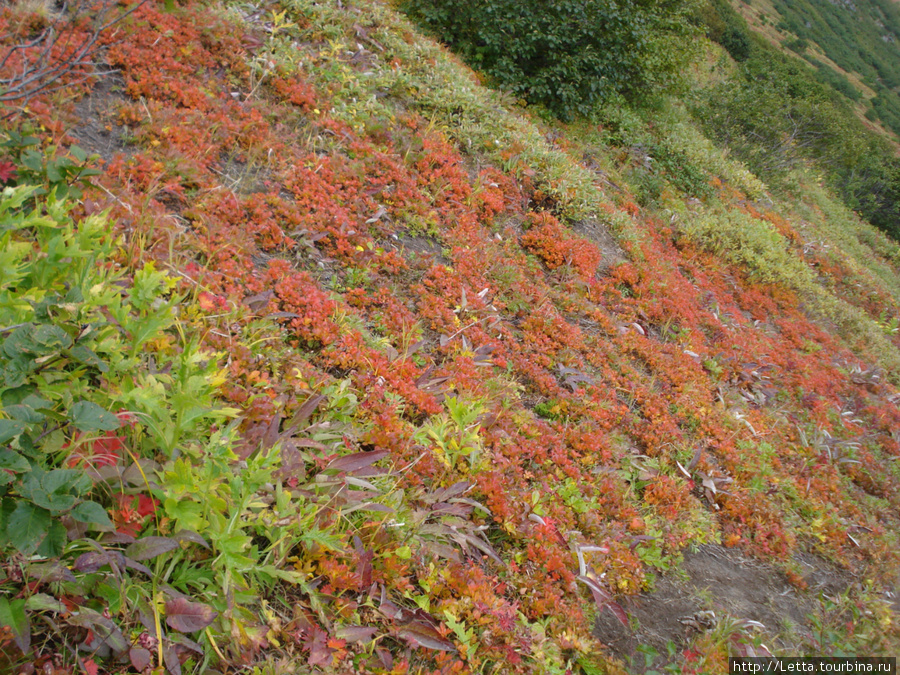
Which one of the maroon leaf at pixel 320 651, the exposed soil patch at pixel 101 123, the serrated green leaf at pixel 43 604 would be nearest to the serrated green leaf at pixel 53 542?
the serrated green leaf at pixel 43 604

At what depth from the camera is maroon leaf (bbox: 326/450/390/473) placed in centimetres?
303

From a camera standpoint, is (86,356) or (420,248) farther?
(420,248)

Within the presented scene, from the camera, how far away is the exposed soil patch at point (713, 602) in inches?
136

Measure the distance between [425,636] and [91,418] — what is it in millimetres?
1795

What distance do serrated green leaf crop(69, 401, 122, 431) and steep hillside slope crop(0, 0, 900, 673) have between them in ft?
0.07

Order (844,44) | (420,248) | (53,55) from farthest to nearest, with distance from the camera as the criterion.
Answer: (844,44), (420,248), (53,55)

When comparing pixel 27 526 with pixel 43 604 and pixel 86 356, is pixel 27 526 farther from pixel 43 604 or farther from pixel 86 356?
pixel 86 356

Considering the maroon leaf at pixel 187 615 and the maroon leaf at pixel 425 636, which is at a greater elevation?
the maroon leaf at pixel 187 615

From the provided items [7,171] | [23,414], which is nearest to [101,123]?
[7,171]

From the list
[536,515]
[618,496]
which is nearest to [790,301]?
[618,496]

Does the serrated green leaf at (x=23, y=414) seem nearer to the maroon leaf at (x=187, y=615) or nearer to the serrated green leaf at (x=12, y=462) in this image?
the serrated green leaf at (x=12, y=462)

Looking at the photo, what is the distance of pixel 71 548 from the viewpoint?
1904 millimetres

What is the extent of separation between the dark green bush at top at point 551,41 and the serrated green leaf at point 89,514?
1047 cm

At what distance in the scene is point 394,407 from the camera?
3.62 m
